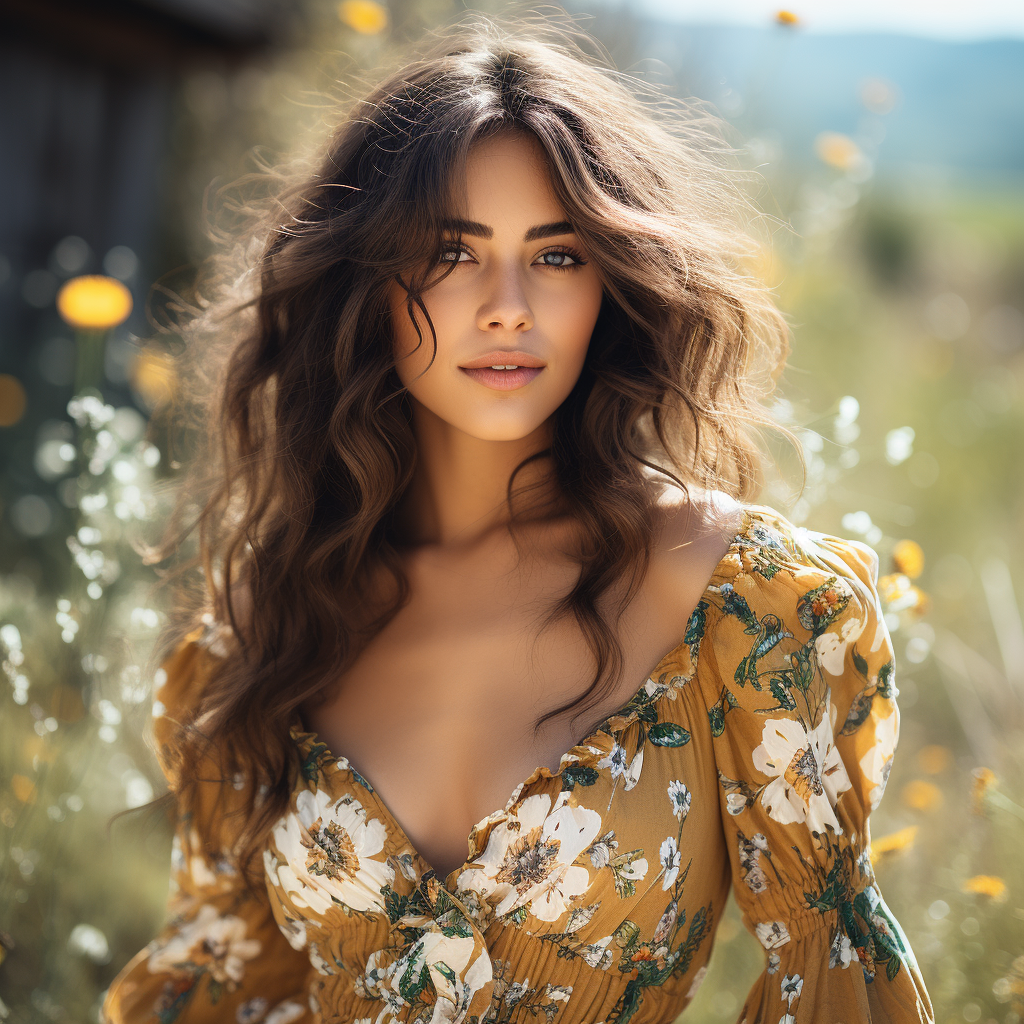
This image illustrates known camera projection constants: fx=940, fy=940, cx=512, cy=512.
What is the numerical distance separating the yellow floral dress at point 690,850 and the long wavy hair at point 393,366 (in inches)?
5.6

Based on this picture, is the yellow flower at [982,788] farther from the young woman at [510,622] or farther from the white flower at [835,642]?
the white flower at [835,642]

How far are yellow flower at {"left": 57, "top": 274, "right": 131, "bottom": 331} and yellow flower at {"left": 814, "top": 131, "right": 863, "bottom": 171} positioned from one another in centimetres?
179

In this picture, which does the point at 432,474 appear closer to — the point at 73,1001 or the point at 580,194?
the point at 580,194

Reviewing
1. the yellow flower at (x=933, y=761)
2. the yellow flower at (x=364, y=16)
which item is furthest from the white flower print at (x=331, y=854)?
the yellow flower at (x=364, y=16)

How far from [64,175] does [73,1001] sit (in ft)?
13.4

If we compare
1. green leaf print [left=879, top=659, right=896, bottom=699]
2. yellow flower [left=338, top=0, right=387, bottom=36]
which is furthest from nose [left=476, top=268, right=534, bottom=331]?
yellow flower [left=338, top=0, right=387, bottom=36]

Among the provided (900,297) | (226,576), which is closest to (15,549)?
(226,576)

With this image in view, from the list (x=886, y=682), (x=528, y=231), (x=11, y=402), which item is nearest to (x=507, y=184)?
(x=528, y=231)

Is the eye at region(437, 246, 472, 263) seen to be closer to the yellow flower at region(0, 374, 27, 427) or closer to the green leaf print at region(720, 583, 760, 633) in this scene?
the green leaf print at region(720, 583, 760, 633)

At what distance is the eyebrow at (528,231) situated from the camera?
4.67 ft

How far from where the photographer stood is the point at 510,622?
5.13 feet

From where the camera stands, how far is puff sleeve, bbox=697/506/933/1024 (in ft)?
4.24

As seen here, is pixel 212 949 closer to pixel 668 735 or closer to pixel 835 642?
pixel 668 735

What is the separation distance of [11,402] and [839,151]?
335 cm
